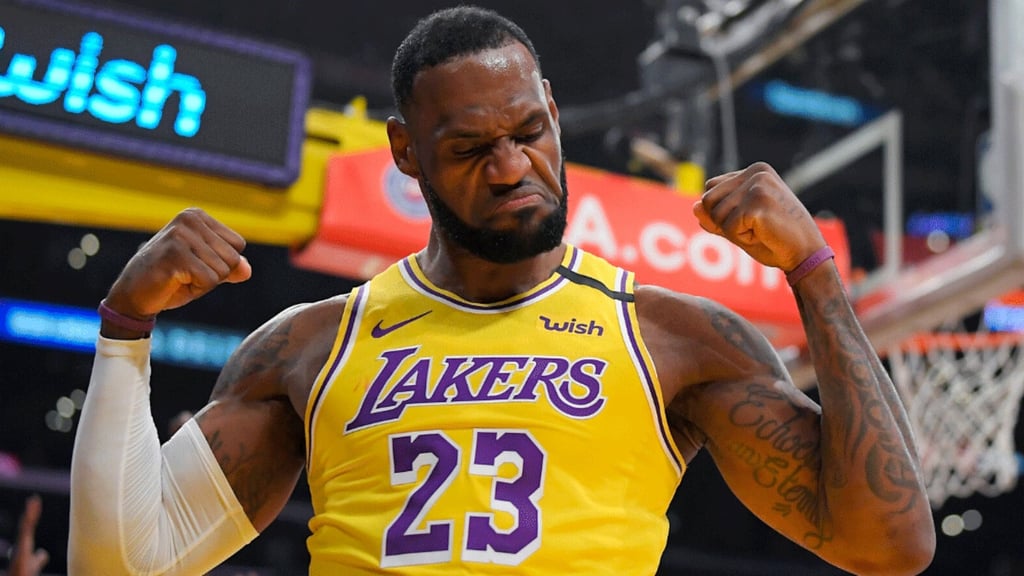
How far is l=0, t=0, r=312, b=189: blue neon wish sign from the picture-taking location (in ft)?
12.6

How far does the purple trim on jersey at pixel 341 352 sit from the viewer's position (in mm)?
2104

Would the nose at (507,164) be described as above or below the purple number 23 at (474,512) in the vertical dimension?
above

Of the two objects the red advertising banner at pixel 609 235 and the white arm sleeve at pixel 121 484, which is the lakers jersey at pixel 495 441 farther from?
the red advertising banner at pixel 609 235

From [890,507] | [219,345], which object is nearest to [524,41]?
[890,507]

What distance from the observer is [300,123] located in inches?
169

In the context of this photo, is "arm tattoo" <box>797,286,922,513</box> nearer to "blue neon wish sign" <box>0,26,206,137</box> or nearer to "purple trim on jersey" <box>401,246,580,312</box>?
"purple trim on jersey" <box>401,246,580,312</box>

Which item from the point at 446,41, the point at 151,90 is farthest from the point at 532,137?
the point at 151,90

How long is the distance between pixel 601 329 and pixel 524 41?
1.72 feet

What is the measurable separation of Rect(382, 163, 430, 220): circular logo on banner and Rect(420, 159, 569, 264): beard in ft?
7.92

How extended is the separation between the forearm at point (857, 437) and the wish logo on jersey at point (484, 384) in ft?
1.18

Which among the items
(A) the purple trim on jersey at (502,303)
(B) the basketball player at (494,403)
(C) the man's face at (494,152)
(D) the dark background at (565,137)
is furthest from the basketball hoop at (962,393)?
(C) the man's face at (494,152)

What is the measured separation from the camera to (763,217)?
1.88 metres

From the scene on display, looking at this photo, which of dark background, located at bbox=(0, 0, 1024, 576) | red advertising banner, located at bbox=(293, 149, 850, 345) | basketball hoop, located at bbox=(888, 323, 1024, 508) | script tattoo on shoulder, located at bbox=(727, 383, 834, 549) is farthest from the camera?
dark background, located at bbox=(0, 0, 1024, 576)

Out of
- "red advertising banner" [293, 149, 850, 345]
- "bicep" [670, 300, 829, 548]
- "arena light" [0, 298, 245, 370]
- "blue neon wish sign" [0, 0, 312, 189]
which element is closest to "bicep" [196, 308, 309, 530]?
"bicep" [670, 300, 829, 548]
